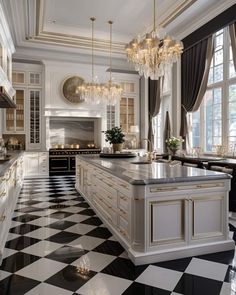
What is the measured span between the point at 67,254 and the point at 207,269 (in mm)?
1420

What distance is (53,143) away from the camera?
8664 mm

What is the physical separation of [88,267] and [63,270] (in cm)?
24

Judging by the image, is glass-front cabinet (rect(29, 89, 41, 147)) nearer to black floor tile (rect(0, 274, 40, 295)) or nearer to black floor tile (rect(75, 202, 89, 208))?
black floor tile (rect(75, 202, 89, 208))

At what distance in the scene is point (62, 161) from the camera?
797cm

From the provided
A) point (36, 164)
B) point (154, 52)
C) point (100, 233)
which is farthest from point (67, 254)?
point (36, 164)

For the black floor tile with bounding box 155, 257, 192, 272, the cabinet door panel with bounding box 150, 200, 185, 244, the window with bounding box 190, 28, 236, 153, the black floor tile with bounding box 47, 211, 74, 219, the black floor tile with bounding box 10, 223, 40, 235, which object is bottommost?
the black floor tile with bounding box 155, 257, 192, 272

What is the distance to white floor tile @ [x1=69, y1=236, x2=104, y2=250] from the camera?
2.89 metres

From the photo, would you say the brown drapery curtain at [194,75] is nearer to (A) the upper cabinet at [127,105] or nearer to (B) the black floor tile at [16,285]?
(A) the upper cabinet at [127,105]

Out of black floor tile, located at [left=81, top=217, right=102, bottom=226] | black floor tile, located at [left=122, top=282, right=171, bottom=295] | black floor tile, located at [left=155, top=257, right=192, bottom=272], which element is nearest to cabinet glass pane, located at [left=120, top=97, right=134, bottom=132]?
black floor tile, located at [left=81, top=217, right=102, bottom=226]

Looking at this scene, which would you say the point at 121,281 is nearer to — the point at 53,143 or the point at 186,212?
the point at 186,212

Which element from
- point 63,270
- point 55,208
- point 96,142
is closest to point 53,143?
point 96,142

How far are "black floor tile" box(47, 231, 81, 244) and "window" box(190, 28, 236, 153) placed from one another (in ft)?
11.9

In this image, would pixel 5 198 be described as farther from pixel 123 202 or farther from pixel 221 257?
pixel 221 257

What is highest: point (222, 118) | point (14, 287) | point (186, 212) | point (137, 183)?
point (222, 118)
